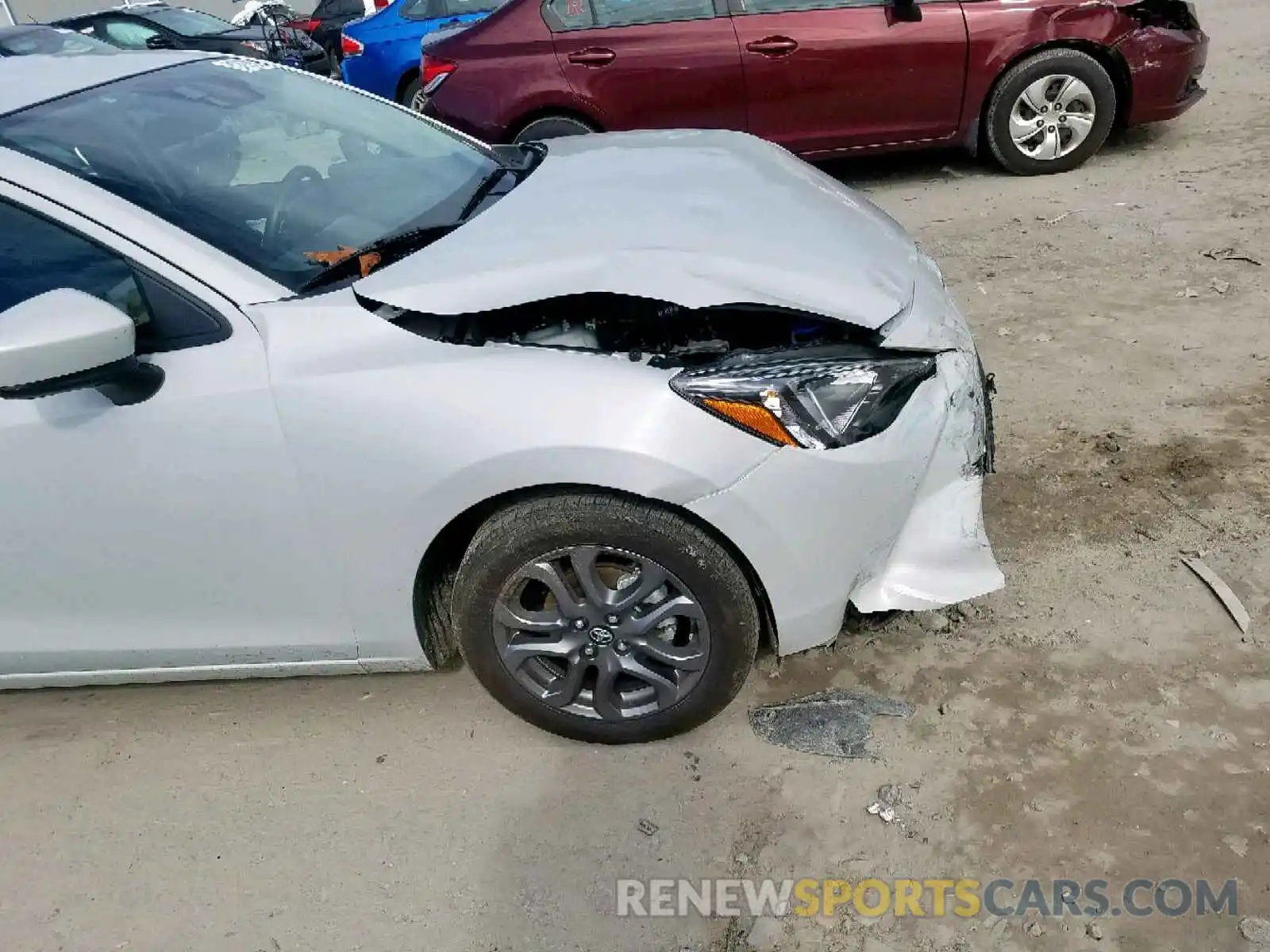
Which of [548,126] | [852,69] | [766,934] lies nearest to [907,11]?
[852,69]

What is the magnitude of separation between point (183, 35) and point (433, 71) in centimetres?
759

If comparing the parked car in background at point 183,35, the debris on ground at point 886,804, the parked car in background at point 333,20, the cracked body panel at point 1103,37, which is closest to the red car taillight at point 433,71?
the cracked body panel at point 1103,37

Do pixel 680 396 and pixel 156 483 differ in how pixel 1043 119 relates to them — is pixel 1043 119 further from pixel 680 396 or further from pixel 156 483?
pixel 156 483

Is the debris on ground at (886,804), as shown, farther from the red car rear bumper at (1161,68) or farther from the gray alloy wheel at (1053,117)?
the red car rear bumper at (1161,68)

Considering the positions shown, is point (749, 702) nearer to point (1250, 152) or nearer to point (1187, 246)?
point (1187, 246)

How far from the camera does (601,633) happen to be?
228cm

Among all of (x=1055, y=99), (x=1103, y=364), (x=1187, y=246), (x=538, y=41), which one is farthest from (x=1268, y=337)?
(x=538, y=41)

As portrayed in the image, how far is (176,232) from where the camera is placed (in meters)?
2.16

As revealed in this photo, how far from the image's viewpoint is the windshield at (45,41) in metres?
9.59

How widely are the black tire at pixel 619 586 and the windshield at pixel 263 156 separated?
2.51 ft

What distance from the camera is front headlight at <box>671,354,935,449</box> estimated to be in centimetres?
205

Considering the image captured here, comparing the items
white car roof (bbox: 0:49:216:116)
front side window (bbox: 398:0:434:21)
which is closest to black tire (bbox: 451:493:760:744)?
white car roof (bbox: 0:49:216:116)

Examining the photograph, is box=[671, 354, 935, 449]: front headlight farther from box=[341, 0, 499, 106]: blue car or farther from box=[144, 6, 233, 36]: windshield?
box=[144, 6, 233, 36]: windshield

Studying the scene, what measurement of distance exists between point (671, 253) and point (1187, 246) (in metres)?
3.69
